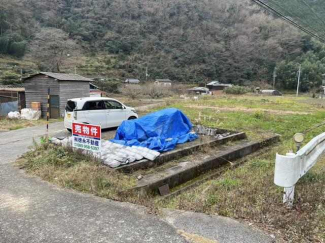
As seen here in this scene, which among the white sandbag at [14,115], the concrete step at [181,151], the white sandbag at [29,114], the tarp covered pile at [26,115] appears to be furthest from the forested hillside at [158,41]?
the concrete step at [181,151]

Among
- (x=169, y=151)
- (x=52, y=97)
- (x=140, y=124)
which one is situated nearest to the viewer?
(x=169, y=151)

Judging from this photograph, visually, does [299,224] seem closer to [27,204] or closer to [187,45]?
[27,204]

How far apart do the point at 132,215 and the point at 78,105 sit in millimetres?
6626

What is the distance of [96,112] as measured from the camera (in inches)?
380

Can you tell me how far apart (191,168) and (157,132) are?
6.29ft

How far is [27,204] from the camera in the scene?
3729mm

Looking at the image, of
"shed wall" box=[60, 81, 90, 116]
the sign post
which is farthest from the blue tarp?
"shed wall" box=[60, 81, 90, 116]

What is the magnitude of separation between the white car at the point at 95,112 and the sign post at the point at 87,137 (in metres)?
3.94

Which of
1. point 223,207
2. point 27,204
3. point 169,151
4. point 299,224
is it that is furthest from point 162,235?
point 169,151

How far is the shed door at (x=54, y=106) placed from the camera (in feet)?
48.1

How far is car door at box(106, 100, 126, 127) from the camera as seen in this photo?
10180 millimetres

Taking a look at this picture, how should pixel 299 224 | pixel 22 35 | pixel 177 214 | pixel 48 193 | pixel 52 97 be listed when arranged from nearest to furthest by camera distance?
pixel 299 224, pixel 177 214, pixel 48 193, pixel 52 97, pixel 22 35

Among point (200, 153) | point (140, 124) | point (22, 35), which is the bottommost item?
point (200, 153)

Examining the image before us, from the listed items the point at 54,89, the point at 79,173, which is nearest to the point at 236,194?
the point at 79,173
